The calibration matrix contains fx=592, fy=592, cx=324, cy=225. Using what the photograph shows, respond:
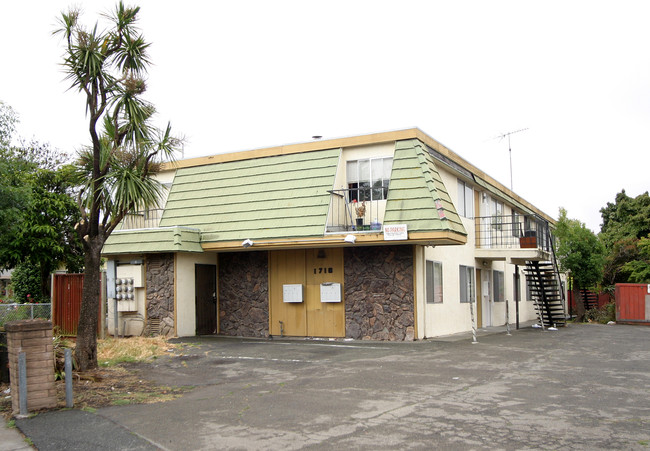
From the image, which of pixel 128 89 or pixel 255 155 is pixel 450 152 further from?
pixel 128 89

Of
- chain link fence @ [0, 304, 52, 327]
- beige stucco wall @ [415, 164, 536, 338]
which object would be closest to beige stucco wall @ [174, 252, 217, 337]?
chain link fence @ [0, 304, 52, 327]

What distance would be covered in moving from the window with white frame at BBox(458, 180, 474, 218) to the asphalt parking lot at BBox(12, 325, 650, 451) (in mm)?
7394

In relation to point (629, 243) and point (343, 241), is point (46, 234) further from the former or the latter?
point (629, 243)

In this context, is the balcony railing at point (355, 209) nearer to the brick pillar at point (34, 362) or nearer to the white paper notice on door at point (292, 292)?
the white paper notice on door at point (292, 292)

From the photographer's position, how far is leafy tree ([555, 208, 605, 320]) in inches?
1042

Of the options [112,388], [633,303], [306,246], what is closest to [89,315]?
[112,388]

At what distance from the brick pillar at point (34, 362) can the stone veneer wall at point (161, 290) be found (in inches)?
359

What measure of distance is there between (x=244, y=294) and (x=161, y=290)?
8.13ft

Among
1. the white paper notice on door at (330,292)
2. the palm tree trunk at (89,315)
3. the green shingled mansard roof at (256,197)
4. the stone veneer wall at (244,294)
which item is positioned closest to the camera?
A: the palm tree trunk at (89,315)

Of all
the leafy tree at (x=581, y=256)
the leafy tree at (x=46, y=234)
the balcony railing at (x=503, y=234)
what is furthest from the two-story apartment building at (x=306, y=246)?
the leafy tree at (x=581, y=256)

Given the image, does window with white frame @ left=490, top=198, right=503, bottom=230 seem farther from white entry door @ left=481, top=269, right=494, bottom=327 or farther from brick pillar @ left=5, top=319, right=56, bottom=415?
brick pillar @ left=5, top=319, right=56, bottom=415

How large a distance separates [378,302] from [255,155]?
19.7ft

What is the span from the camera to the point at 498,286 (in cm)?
2416

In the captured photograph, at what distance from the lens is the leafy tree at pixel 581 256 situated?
26.5 meters
